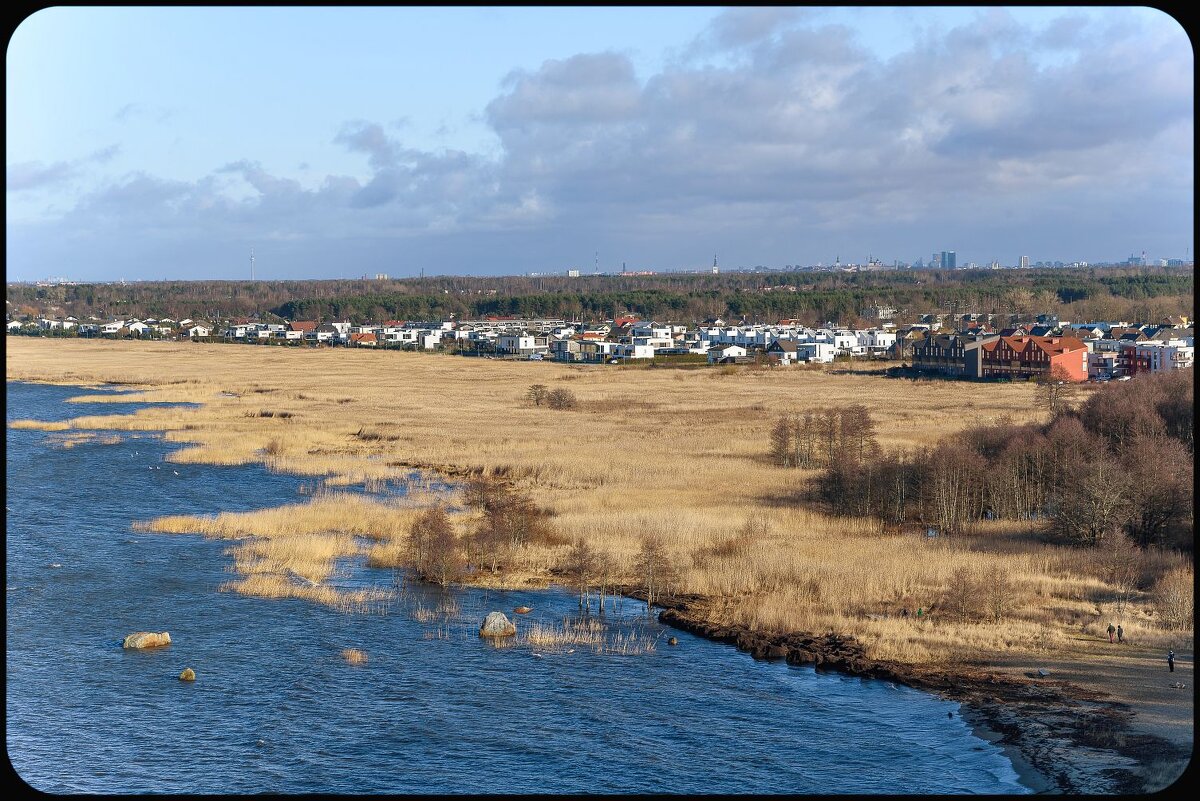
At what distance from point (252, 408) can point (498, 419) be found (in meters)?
13.0

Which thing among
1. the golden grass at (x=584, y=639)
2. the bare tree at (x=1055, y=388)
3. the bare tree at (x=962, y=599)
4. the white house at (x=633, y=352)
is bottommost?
the golden grass at (x=584, y=639)

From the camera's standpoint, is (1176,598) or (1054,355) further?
(1054,355)

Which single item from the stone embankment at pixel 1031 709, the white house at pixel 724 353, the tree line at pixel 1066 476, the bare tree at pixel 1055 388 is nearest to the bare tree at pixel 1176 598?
the tree line at pixel 1066 476

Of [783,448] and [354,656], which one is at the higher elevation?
[783,448]

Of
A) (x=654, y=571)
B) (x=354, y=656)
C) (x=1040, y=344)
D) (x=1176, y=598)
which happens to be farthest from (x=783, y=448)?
(x=1040, y=344)

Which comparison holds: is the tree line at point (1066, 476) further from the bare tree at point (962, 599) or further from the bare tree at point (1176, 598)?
the bare tree at point (962, 599)

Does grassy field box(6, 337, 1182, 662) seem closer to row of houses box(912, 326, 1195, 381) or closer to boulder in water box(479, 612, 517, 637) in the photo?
A: boulder in water box(479, 612, 517, 637)

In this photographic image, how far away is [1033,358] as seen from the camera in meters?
71.7

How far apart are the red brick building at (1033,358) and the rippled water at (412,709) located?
54137 mm

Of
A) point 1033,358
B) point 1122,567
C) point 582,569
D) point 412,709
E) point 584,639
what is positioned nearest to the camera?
point 412,709

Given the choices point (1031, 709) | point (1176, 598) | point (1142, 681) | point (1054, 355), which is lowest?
point (1031, 709)

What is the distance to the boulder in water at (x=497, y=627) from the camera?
2070 cm

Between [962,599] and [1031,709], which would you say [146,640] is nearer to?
[1031,709]

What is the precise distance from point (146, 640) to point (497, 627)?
6.13 metres
